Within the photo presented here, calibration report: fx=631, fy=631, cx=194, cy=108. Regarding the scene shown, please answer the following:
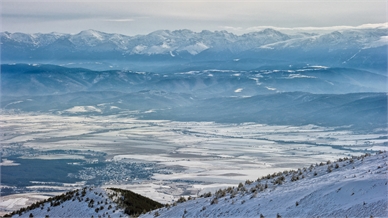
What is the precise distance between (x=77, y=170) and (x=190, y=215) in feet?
197

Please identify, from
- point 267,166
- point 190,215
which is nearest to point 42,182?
point 267,166

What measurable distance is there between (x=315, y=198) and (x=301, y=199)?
329 millimetres

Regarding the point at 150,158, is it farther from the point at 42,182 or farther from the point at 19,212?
the point at 19,212

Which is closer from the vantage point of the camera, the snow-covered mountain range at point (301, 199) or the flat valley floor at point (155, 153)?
the snow-covered mountain range at point (301, 199)

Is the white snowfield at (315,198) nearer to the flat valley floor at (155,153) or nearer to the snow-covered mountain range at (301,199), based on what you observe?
the snow-covered mountain range at (301,199)

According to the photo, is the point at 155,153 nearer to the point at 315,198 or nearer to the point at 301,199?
the point at 301,199

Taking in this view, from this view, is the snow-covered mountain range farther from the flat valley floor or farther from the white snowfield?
the flat valley floor

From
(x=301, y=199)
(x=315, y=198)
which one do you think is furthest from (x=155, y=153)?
(x=315, y=198)

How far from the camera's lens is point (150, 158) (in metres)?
82.9

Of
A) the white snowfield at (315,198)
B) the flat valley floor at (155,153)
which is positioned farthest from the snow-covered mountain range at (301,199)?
the flat valley floor at (155,153)

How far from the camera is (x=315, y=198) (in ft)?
46.2

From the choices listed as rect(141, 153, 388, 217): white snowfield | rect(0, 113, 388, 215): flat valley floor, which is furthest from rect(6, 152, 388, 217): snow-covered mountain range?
rect(0, 113, 388, 215): flat valley floor

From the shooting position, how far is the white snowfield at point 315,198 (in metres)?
13.1

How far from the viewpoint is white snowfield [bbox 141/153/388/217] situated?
43.0 feet
